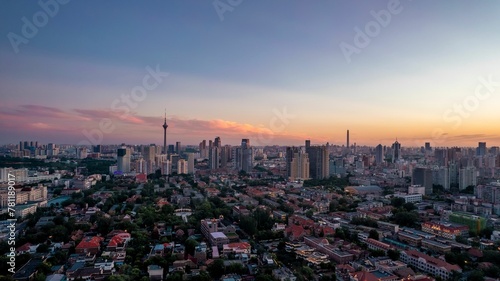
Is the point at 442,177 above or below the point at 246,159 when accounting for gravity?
below

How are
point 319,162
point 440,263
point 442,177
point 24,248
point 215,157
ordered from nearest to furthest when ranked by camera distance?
1. point 440,263
2. point 24,248
3. point 442,177
4. point 319,162
5. point 215,157

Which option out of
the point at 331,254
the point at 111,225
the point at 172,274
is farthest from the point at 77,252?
the point at 331,254

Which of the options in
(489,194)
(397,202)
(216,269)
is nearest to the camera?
(216,269)

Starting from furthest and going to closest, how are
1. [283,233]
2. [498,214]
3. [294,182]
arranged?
[294,182] → [498,214] → [283,233]

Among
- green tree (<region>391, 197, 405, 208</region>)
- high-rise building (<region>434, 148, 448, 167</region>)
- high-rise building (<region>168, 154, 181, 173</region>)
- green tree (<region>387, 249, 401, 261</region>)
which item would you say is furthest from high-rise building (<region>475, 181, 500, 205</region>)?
high-rise building (<region>168, 154, 181, 173</region>)

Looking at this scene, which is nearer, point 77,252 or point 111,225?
point 77,252

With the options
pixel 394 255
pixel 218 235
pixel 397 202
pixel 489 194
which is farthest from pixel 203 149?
pixel 394 255

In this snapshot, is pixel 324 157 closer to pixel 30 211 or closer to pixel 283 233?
pixel 283 233

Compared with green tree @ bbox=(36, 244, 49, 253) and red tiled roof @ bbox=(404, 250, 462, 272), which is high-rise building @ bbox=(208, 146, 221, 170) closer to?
green tree @ bbox=(36, 244, 49, 253)

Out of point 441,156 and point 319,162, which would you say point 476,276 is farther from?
point 441,156

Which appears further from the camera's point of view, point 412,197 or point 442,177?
point 442,177

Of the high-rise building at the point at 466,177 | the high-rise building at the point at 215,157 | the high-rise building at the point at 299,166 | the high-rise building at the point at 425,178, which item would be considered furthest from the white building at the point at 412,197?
the high-rise building at the point at 215,157
